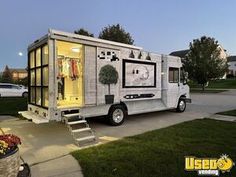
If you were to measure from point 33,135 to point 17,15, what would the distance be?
43988mm

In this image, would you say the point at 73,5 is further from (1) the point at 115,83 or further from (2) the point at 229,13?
(1) the point at 115,83

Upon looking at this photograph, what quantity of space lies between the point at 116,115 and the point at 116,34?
58.4 ft

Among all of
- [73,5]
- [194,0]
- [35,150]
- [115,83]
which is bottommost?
[35,150]

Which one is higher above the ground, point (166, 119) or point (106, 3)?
point (106, 3)

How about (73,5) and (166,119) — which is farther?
(73,5)

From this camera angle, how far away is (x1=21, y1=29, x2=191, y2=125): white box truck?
710cm

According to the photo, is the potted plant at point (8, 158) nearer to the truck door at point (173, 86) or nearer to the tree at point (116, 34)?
the truck door at point (173, 86)

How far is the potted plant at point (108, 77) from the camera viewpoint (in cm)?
817

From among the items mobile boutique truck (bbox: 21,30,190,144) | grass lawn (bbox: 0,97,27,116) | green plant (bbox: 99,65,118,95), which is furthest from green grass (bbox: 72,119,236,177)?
grass lawn (bbox: 0,97,27,116)

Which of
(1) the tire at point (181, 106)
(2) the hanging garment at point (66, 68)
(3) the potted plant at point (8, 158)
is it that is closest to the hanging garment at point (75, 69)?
(2) the hanging garment at point (66, 68)

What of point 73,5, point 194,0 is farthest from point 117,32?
point 73,5

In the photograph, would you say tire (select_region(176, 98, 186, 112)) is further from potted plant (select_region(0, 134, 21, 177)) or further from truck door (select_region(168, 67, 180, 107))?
potted plant (select_region(0, 134, 21, 177))

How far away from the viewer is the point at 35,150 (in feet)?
19.6

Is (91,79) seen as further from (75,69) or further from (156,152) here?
(156,152)
